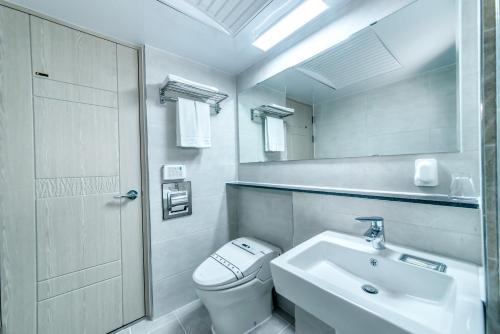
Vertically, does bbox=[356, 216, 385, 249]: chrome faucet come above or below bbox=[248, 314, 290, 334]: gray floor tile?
above

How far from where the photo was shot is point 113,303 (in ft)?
4.25

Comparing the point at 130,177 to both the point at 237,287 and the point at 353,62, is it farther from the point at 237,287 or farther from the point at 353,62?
the point at 353,62

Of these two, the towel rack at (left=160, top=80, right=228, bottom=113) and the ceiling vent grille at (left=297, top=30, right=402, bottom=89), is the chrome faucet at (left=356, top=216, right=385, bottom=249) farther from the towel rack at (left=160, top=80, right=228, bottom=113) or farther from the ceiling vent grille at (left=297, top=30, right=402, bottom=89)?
the towel rack at (left=160, top=80, right=228, bottom=113)

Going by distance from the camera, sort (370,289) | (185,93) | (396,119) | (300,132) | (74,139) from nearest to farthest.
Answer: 1. (370,289)
2. (396,119)
3. (74,139)
4. (300,132)
5. (185,93)

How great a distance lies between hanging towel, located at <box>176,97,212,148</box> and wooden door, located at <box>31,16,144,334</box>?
1.05 ft

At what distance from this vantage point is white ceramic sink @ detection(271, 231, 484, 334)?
19.4 inches

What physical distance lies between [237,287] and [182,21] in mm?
1679

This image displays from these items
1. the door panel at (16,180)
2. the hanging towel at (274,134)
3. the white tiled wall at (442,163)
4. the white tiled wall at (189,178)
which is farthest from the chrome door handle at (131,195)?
the white tiled wall at (442,163)

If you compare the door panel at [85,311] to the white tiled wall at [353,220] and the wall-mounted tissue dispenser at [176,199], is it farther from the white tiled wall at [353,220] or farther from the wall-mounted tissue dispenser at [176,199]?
the white tiled wall at [353,220]

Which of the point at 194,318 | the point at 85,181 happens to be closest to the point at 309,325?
the point at 194,318

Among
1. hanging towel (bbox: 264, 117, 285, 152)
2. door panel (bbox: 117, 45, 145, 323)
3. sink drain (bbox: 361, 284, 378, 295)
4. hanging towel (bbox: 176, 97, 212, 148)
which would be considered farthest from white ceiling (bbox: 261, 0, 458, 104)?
door panel (bbox: 117, 45, 145, 323)

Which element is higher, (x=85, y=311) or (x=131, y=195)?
(x=131, y=195)

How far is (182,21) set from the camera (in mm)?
1194

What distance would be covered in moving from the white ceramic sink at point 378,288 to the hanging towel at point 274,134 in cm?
77
